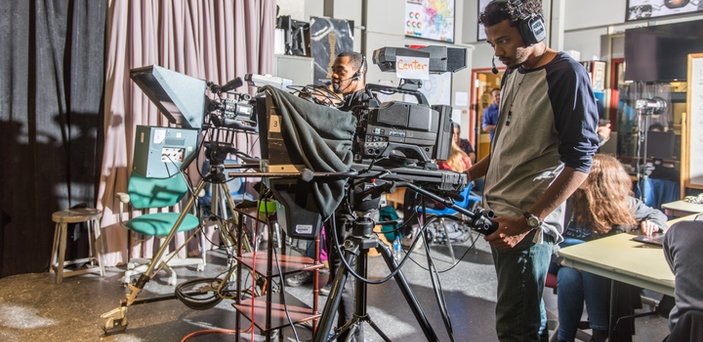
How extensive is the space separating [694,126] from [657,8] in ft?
6.06

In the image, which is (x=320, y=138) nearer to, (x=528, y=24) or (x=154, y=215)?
(x=528, y=24)

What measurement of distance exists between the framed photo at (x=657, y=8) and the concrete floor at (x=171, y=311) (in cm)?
394

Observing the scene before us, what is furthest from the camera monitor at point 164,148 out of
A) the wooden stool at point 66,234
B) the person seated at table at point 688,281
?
the person seated at table at point 688,281

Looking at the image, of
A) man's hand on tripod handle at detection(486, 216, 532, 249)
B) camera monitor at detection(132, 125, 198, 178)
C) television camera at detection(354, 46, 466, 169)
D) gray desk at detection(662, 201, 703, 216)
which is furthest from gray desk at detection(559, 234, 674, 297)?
camera monitor at detection(132, 125, 198, 178)

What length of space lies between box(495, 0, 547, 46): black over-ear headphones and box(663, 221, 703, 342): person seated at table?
58 centimetres

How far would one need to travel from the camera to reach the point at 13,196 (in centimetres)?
328

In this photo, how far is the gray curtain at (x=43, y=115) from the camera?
3.21 meters

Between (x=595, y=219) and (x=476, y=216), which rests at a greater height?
(x=476, y=216)

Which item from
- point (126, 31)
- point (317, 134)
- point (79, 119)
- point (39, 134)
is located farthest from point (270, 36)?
point (317, 134)

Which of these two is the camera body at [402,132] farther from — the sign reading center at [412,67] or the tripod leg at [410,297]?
the tripod leg at [410,297]

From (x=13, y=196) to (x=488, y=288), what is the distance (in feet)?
10.1

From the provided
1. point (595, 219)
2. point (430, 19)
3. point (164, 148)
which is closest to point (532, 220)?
point (595, 219)

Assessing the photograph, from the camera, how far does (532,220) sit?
1250 mm

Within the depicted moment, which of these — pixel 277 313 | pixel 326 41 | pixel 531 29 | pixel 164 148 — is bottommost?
pixel 277 313
